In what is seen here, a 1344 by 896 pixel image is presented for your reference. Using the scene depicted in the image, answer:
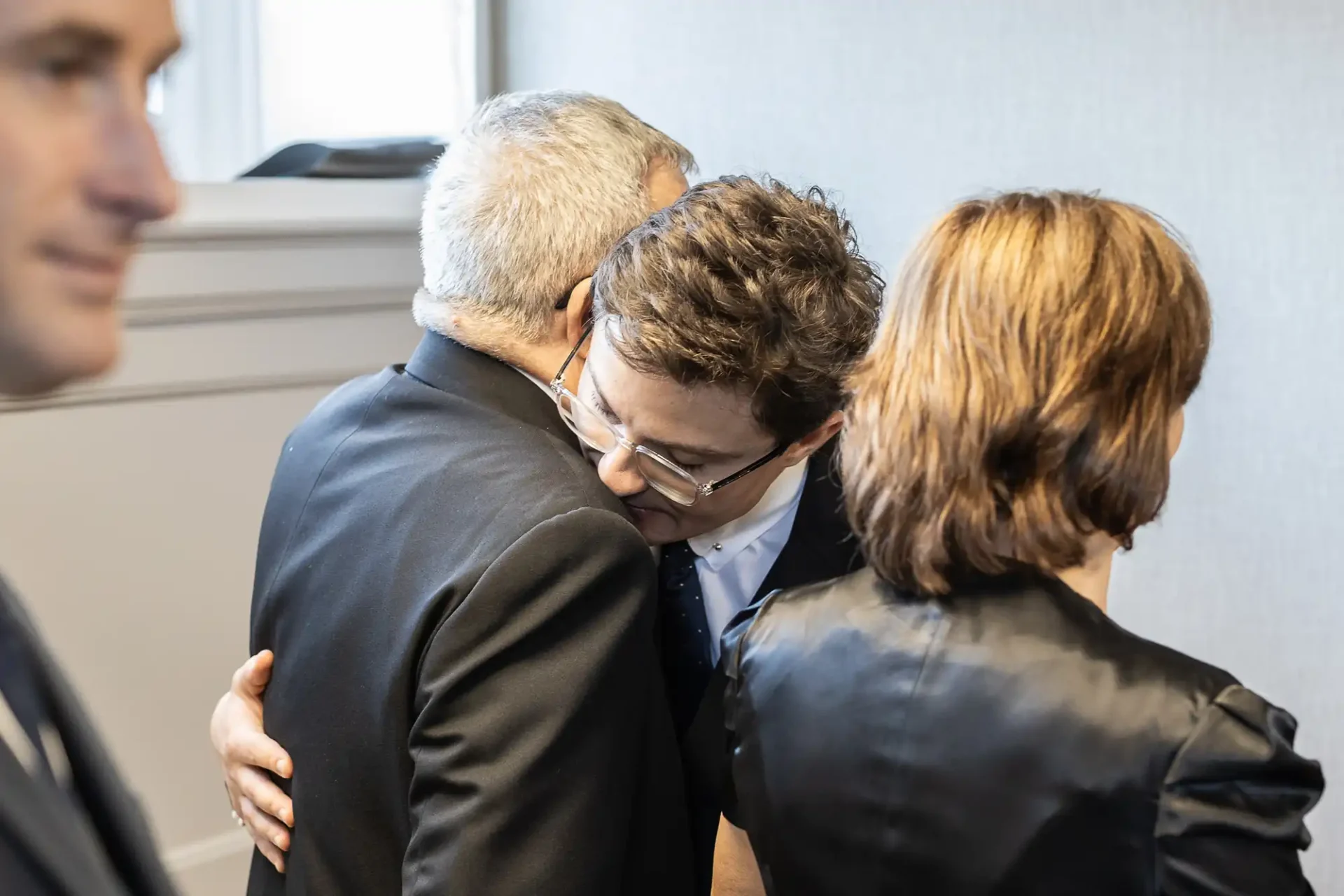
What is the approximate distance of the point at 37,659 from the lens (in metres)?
0.49

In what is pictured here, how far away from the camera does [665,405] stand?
138 cm

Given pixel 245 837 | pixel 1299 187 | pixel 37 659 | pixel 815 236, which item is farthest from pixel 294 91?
pixel 37 659

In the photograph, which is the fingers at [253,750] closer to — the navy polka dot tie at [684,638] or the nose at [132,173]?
the navy polka dot tie at [684,638]

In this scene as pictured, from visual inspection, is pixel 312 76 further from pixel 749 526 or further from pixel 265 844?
pixel 265 844

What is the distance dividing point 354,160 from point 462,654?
1835 mm

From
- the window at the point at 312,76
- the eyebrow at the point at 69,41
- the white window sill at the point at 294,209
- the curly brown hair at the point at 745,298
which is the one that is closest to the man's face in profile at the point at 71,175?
the eyebrow at the point at 69,41

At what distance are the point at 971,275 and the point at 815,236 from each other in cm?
40

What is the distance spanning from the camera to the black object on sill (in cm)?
265

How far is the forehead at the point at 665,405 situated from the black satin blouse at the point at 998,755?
1.03ft

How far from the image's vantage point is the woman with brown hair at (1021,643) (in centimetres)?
93

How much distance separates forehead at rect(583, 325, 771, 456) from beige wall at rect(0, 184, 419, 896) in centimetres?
129

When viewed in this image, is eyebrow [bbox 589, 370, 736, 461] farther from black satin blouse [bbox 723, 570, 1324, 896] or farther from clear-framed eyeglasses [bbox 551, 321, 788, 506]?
black satin blouse [bbox 723, 570, 1324, 896]

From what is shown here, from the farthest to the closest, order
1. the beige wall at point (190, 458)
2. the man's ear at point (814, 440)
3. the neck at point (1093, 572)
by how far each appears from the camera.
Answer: the beige wall at point (190, 458), the man's ear at point (814, 440), the neck at point (1093, 572)

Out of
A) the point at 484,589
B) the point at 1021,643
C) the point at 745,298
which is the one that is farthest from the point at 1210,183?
the point at 484,589
